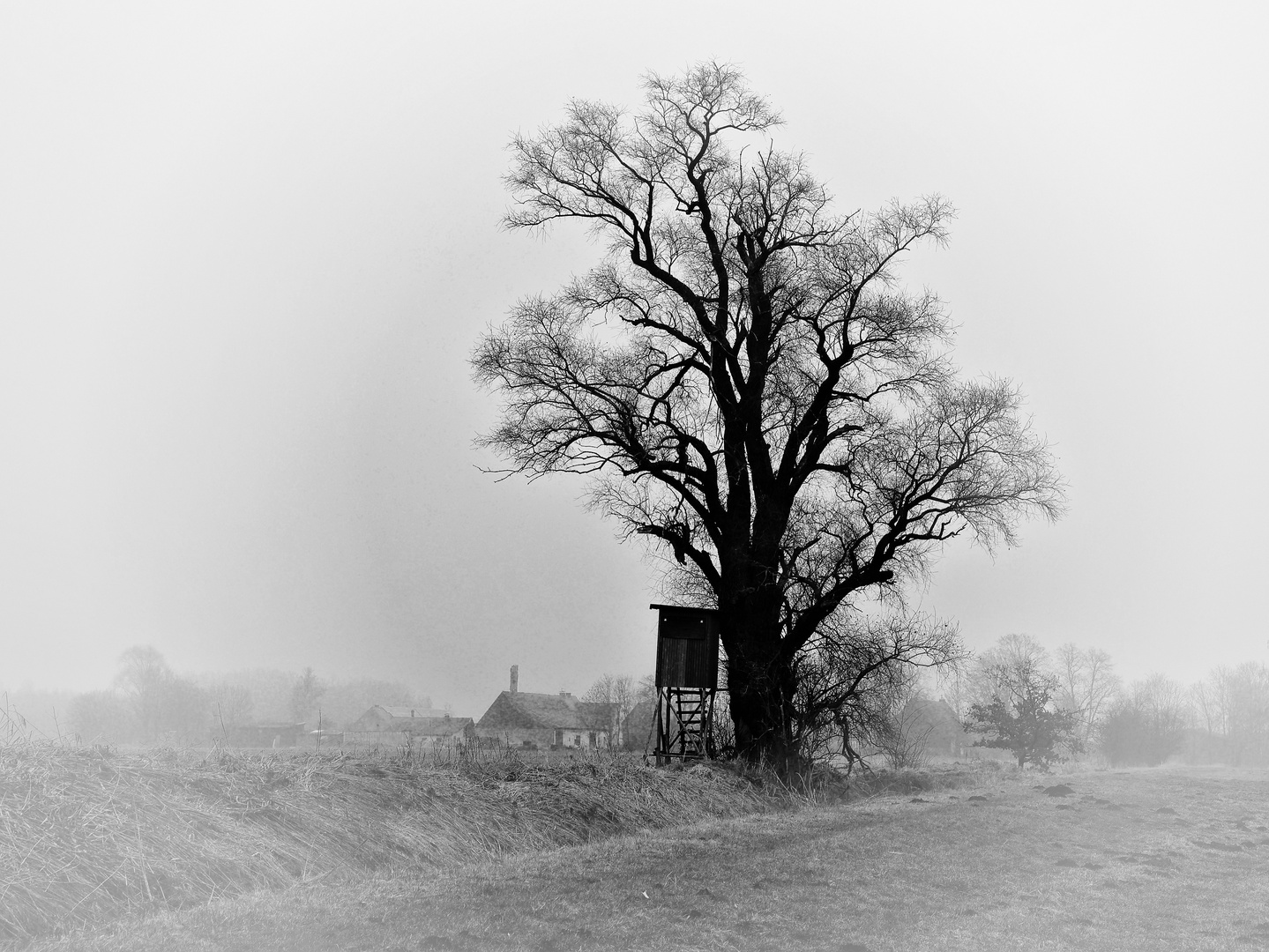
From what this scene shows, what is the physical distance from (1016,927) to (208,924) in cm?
585

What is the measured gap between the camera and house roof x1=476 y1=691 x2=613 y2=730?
182ft

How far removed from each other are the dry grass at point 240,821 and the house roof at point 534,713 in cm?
4240

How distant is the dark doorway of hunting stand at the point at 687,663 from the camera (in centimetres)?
1962

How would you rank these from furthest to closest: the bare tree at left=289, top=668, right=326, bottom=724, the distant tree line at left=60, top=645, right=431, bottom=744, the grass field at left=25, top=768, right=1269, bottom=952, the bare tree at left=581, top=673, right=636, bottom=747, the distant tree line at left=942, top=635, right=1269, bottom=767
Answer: the bare tree at left=289, top=668, right=326, bottom=724, the bare tree at left=581, top=673, right=636, bottom=747, the distant tree line at left=942, top=635, right=1269, bottom=767, the distant tree line at left=60, top=645, right=431, bottom=744, the grass field at left=25, top=768, right=1269, bottom=952

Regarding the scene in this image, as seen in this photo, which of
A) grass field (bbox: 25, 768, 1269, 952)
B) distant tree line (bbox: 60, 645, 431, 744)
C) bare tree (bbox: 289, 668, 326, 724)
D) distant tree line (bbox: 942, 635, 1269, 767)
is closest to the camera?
grass field (bbox: 25, 768, 1269, 952)

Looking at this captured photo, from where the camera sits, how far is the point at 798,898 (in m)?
8.29

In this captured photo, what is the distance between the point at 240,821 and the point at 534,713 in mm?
48976

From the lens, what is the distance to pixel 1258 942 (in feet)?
24.1

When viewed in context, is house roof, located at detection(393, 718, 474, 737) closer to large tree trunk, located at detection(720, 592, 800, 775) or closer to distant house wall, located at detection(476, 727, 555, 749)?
distant house wall, located at detection(476, 727, 555, 749)

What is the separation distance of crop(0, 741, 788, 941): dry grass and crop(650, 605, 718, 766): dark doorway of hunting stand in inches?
257

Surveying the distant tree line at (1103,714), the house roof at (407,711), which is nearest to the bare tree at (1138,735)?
the distant tree line at (1103,714)

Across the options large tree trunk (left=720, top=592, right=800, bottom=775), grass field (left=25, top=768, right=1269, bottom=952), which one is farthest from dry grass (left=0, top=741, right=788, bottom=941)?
large tree trunk (left=720, top=592, right=800, bottom=775)

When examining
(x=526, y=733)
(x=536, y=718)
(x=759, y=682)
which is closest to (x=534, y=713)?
(x=536, y=718)

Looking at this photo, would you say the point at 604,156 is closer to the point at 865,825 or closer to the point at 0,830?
the point at 865,825
